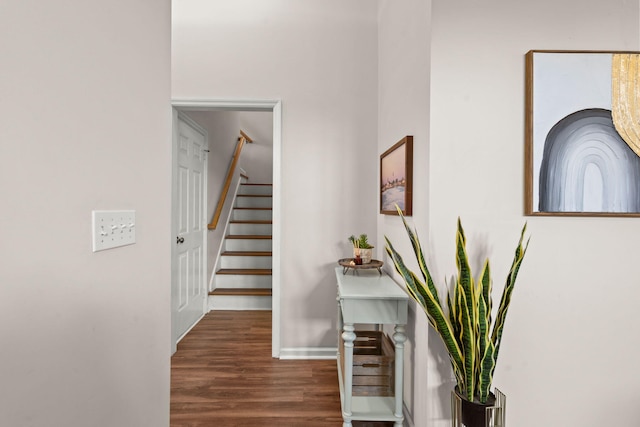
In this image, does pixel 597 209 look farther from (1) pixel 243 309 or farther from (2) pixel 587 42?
(1) pixel 243 309

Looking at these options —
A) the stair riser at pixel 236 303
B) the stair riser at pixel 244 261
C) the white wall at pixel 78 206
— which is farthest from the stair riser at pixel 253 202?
the white wall at pixel 78 206

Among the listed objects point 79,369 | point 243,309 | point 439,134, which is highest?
point 439,134

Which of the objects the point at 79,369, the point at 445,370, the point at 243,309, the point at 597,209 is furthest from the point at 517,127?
the point at 243,309

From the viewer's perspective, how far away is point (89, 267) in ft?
2.70

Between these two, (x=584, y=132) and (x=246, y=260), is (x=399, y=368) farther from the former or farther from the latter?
(x=246, y=260)

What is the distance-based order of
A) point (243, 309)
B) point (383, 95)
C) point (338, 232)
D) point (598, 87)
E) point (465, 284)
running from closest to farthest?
1. point (465, 284)
2. point (598, 87)
3. point (383, 95)
4. point (338, 232)
5. point (243, 309)

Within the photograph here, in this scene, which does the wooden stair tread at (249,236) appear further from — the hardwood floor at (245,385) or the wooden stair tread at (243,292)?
the hardwood floor at (245,385)

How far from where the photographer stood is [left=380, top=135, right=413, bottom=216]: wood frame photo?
65.3 inches

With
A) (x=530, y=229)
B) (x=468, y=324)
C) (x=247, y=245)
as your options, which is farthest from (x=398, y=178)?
(x=247, y=245)

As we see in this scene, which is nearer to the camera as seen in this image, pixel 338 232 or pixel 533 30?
pixel 533 30

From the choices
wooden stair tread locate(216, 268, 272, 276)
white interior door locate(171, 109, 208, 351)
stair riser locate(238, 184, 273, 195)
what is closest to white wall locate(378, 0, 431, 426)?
white interior door locate(171, 109, 208, 351)

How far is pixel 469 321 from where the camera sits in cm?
118

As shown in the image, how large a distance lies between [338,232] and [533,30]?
1.71 m

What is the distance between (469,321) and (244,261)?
311 centimetres
